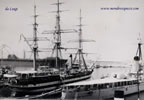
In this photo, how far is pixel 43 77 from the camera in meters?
5.69

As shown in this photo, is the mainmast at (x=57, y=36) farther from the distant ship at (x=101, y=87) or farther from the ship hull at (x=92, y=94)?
the ship hull at (x=92, y=94)

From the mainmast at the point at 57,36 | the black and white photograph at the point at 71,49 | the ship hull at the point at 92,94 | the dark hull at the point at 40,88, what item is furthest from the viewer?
the mainmast at the point at 57,36

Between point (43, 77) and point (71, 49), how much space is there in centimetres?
83

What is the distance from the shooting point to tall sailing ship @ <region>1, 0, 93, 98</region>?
5270 millimetres

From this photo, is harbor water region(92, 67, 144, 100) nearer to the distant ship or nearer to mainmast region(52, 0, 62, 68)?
the distant ship

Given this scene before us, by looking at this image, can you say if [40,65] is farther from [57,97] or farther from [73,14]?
[73,14]

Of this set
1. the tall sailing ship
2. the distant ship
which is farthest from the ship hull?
the tall sailing ship

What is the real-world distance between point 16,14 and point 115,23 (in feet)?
6.37

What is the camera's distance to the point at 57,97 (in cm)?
507

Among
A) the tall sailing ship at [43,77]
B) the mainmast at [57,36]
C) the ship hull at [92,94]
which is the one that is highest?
the mainmast at [57,36]

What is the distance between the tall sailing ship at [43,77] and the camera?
5.27 meters

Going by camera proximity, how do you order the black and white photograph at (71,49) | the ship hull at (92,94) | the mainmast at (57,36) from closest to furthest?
the ship hull at (92,94), the black and white photograph at (71,49), the mainmast at (57,36)

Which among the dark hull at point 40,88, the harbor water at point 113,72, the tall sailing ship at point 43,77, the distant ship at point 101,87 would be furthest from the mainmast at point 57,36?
the harbor water at point 113,72

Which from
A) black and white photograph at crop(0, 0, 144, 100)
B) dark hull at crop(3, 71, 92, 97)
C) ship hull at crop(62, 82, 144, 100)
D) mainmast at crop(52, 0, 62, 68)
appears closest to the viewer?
ship hull at crop(62, 82, 144, 100)
